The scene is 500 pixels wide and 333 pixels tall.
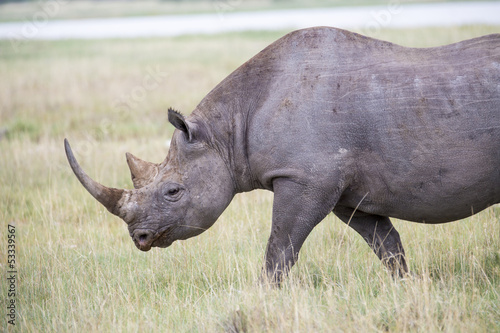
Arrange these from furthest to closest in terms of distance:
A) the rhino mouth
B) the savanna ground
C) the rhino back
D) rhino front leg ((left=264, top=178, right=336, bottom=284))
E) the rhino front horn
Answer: the rhino mouth → the rhino front horn → rhino front leg ((left=264, top=178, right=336, bottom=284)) → the rhino back → the savanna ground

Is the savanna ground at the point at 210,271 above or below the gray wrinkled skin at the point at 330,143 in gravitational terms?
below

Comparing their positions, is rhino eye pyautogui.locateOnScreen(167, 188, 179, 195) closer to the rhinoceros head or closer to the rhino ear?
the rhinoceros head

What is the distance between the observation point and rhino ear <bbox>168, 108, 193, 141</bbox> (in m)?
4.82

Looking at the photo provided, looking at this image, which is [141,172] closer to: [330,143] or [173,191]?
[173,191]

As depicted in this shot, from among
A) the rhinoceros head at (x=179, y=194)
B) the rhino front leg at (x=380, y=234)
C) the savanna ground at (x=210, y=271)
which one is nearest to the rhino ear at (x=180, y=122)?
the rhinoceros head at (x=179, y=194)

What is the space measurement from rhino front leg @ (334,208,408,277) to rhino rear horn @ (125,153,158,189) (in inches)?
60.7

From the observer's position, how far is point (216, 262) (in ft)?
19.3

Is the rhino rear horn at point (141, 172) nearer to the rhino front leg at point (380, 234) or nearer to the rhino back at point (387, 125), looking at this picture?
the rhino back at point (387, 125)

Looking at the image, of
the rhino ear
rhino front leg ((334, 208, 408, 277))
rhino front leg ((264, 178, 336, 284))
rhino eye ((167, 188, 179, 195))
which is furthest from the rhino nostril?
rhino front leg ((334, 208, 408, 277))

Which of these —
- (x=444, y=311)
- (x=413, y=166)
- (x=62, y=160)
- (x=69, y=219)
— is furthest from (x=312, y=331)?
(x=62, y=160)

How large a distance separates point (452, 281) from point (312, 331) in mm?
1594

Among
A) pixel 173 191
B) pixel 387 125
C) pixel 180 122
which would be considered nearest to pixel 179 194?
pixel 173 191

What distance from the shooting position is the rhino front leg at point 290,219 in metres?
4.74

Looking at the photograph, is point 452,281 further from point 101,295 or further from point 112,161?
point 112,161
